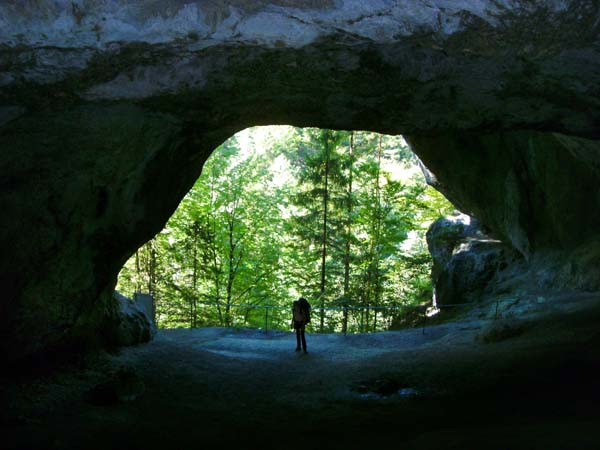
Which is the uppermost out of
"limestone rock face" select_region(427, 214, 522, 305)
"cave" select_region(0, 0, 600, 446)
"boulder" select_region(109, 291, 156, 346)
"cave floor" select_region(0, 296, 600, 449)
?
"cave" select_region(0, 0, 600, 446)

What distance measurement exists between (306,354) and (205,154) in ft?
16.7

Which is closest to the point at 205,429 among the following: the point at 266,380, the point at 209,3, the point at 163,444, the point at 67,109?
the point at 163,444

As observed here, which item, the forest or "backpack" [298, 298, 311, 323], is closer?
"backpack" [298, 298, 311, 323]

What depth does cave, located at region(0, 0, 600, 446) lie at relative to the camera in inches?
217

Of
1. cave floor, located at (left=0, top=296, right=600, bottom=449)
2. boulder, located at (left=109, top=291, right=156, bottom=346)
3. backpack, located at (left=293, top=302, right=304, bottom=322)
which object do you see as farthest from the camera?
backpack, located at (left=293, top=302, right=304, bottom=322)

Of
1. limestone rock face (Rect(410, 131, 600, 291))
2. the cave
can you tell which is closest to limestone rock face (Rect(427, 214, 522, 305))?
limestone rock face (Rect(410, 131, 600, 291))

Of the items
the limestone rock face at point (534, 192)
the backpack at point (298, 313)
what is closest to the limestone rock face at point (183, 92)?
the limestone rock face at point (534, 192)

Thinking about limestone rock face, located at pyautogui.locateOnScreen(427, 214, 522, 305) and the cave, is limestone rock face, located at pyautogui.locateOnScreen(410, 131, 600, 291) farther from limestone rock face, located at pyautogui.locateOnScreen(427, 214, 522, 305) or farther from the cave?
the cave

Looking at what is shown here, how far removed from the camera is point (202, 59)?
20.4 feet

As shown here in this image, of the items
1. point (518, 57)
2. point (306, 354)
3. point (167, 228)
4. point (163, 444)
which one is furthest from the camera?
point (167, 228)

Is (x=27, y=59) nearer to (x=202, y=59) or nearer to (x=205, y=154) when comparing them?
(x=202, y=59)

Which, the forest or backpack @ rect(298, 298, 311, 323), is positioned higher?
the forest

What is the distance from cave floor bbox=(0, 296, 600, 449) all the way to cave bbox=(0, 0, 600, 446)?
4.39 feet

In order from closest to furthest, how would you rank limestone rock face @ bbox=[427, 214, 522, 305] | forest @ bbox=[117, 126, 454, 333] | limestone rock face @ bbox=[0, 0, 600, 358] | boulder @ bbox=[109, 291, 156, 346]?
limestone rock face @ bbox=[0, 0, 600, 358] → boulder @ bbox=[109, 291, 156, 346] → limestone rock face @ bbox=[427, 214, 522, 305] → forest @ bbox=[117, 126, 454, 333]
